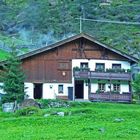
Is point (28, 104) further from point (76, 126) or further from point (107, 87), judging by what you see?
point (107, 87)

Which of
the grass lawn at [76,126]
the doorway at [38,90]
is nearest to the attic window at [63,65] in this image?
the doorway at [38,90]

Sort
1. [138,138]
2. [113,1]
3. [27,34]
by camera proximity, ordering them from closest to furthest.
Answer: [138,138] < [27,34] < [113,1]

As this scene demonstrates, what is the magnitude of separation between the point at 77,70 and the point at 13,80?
784 centimetres

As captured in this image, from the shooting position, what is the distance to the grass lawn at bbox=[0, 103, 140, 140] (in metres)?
25.2

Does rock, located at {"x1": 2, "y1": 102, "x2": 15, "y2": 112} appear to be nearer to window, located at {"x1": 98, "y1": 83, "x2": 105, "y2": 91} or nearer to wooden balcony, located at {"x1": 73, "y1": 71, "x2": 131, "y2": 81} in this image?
wooden balcony, located at {"x1": 73, "y1": 71, "x2": 131, "y2": 81}

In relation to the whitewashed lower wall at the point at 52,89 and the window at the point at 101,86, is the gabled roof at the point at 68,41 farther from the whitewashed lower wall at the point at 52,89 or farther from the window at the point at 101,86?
the window at the point at 101,86

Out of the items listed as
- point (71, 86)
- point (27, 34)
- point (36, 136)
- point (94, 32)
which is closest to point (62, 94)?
point (71, 86)

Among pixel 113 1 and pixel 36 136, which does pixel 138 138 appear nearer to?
pixel 36 136

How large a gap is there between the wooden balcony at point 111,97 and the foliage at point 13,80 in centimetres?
735

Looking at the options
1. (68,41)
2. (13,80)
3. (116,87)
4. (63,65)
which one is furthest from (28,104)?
(116,87)

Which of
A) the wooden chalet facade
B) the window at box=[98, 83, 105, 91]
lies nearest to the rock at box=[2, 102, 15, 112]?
the wooden chalet facade

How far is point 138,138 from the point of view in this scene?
80.5 ft

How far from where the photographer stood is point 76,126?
95.8 feet

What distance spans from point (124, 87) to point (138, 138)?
27.2 metres
